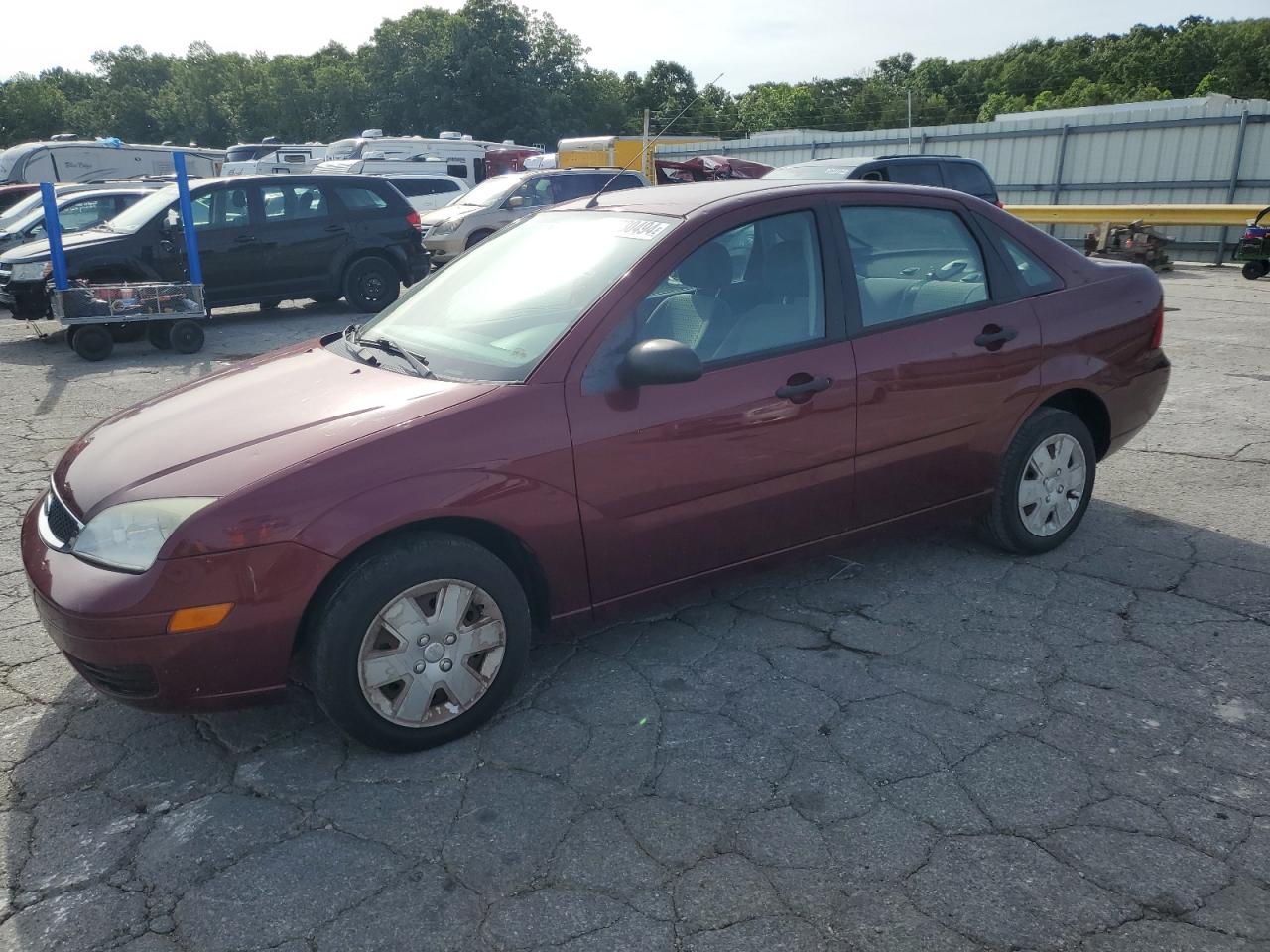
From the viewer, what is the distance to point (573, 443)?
3.12 metres

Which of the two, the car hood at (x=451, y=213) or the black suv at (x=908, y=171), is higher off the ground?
the black suv at (x=908, y=171)

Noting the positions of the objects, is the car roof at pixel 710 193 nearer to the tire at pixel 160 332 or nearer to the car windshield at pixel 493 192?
the tire at pixel 160 332

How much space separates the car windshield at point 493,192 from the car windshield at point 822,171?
4.68 metres

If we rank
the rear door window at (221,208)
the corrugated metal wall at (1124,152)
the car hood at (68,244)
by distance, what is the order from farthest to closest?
the corrugated metal wall at (1124,152)
the rear door window at (221,208)
the car hood at (68,244)

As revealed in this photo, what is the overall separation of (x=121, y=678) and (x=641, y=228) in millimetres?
2217

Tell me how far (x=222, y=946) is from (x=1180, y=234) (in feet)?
65.9

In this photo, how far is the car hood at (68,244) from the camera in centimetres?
1071

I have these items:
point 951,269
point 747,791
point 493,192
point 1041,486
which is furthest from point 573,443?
point 493,192

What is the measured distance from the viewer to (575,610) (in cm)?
328

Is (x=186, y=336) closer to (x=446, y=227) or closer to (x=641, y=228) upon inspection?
(x=446, y=227)

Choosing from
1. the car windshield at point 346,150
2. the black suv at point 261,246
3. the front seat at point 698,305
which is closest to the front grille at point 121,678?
the front seat at point 698,305

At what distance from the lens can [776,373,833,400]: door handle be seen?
11.5 feet

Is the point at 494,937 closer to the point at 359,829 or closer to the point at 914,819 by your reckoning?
the point at 359,829

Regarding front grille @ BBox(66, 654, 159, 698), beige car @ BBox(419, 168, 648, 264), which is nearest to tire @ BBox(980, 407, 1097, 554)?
front grille @ BBox(66, 654, 159, 698)
